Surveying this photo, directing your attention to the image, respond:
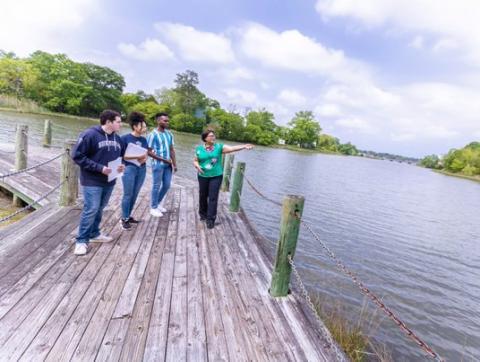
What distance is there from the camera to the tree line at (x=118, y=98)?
43.8 meters

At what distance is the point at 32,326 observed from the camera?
2.18 meters

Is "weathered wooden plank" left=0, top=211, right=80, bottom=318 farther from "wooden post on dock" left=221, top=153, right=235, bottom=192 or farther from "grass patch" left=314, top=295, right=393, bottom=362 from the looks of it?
"wooden post on dock" left=221, top=153, right=235, bottom=192

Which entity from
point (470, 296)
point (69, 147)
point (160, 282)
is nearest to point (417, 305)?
point (470, 296)

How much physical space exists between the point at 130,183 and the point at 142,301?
1986 mm

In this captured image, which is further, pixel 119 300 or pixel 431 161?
pixel 431 161

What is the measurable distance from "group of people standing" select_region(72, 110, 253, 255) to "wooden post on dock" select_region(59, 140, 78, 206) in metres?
1.26

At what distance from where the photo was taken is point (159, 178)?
15.9ft

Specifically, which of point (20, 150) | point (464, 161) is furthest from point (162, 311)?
point (464, 161)

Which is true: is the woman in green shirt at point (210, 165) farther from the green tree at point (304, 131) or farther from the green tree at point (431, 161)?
the green tree at point (431, 161)

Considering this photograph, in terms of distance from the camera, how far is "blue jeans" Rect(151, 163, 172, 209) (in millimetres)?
4781

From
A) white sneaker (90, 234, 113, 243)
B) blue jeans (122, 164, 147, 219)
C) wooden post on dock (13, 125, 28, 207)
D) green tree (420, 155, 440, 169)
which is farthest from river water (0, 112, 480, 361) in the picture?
green tree (420, 155, 440, 169)

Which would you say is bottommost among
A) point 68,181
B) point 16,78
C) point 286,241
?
point 68,181

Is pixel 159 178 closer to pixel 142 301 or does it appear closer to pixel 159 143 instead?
pixel 159 143

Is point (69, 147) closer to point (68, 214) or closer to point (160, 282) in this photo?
point (68, 214)
